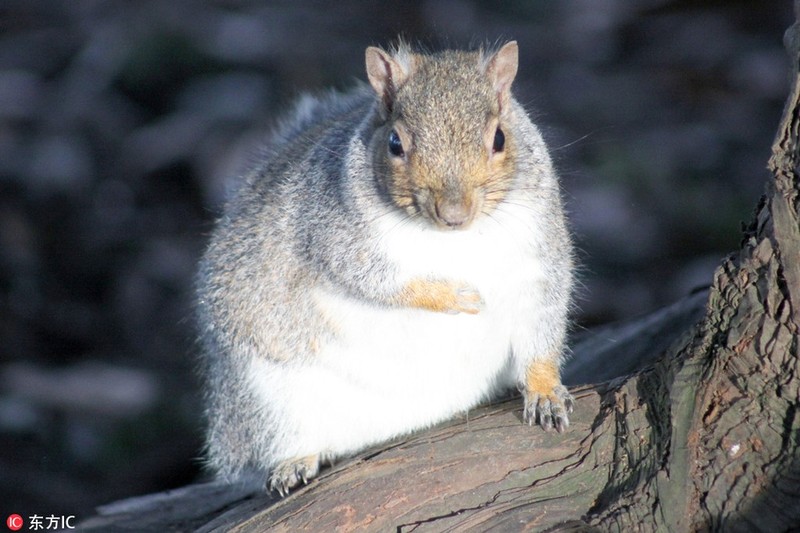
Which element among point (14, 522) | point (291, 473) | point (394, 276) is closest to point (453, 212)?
point (394, 276)

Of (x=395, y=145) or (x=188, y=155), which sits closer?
(x=395, y=145)

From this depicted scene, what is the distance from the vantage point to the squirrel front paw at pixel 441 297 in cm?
207

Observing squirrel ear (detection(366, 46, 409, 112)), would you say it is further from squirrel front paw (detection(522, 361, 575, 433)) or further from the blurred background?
the blurred background

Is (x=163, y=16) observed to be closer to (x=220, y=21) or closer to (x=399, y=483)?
(x=220, y=21)

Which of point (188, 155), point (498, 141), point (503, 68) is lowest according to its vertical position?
point (498, 141)

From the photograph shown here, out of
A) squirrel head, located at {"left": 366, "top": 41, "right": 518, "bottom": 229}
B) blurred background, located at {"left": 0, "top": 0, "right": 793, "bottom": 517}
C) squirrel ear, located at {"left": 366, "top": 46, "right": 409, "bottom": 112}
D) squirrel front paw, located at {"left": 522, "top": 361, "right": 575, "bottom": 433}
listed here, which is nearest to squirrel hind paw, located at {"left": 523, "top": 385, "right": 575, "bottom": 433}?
squirrel front paw, located at {"left": 522, "top": 361, "right": 575, "bottom": 433}

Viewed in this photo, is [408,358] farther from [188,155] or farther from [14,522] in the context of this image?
[188,155]

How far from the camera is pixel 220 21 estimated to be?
179 inches

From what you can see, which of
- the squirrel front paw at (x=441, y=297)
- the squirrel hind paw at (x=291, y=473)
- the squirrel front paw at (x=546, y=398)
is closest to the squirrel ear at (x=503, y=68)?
the squirrel front paw at (x=441, y=297)

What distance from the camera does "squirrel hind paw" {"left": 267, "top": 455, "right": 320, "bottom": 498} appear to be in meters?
2.33

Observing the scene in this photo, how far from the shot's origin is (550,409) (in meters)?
2.07

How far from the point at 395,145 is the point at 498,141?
20 centimetres

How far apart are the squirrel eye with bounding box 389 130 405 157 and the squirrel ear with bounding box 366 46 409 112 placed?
0.12 meters

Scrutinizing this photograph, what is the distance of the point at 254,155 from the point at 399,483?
1233 millimetres
